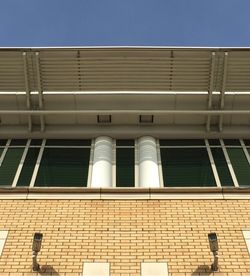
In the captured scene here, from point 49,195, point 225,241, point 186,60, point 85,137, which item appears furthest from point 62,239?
point 186,60

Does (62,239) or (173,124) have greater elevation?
(173,124)

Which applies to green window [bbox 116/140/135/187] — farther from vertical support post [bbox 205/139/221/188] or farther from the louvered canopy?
vertical support post [bbox 205/139/221/188]

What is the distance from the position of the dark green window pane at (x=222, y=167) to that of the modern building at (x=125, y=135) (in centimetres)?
5

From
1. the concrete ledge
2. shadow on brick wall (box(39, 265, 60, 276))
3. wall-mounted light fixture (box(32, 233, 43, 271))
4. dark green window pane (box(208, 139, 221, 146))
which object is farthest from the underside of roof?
shadow on brick wall (box(39, 265, 60, 276))

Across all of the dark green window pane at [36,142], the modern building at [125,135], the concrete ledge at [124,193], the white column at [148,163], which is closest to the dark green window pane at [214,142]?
the modern building at [125,135]

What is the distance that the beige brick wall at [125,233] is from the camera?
362 inches

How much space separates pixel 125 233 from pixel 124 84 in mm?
5618

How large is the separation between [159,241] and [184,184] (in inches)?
127

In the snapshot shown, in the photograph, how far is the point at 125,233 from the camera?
1005cm

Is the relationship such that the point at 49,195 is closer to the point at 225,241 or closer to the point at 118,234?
the point at 118,234

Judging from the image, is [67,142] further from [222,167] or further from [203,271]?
[203,271]

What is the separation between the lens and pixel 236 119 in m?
15.1

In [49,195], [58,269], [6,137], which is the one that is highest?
[6,137]

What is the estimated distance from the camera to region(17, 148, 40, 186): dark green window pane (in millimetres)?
12875
